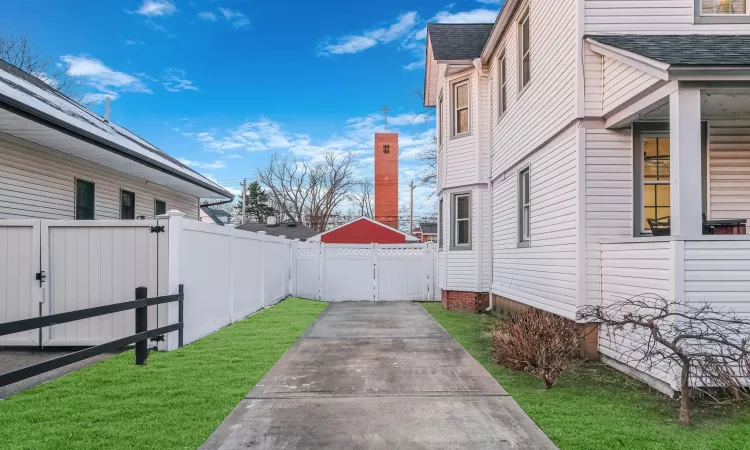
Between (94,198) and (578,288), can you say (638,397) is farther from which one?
(94,198)

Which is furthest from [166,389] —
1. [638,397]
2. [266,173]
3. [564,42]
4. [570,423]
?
[266,173]

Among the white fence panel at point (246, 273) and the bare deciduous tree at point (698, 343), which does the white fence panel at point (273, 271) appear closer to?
the white fence panel at point (246, 273)

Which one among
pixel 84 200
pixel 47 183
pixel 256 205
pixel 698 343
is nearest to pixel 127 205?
pixel 84 200

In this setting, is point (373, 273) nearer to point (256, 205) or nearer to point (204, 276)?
point (204, 276)

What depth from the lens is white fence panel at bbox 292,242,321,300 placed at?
50.2 feet

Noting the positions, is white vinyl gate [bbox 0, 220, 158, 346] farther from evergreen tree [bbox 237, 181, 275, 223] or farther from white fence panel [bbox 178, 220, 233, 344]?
evergreen tree [bbox 237, 181, 275, 223]

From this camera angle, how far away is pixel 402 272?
15.1m

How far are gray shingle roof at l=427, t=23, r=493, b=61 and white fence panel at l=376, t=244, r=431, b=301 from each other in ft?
18.5

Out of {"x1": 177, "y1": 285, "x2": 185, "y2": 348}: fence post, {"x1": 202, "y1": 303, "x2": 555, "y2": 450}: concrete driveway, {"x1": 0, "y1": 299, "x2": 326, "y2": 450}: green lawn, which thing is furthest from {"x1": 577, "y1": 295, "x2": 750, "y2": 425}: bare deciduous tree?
{"x1": 177, "y1": 285, "x2": 185, "y2": 348}: fence post

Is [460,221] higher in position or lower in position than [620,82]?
lower

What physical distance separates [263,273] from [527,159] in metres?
6.51

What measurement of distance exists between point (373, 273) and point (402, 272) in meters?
0.88

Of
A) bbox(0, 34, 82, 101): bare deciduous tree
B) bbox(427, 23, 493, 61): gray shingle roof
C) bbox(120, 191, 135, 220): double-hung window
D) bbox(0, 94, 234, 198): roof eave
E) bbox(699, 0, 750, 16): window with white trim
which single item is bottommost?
bbox(120, 191, 135, 220): double-hung window

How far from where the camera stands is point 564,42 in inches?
281
